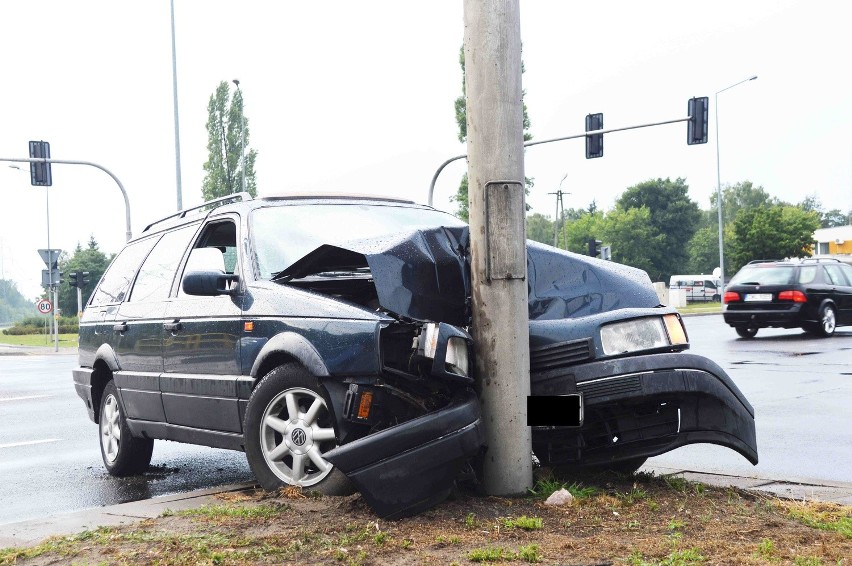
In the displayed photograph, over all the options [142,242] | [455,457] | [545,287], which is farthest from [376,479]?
[142,242]

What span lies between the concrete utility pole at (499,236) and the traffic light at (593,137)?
22.8 metres

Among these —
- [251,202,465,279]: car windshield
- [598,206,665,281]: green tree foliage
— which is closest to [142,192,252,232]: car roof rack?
[251,202,465,279]: car windshield

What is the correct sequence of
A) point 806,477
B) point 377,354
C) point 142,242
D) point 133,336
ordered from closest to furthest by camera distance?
point 377,354 → point 806,477 → point 133,336 → point 142,242

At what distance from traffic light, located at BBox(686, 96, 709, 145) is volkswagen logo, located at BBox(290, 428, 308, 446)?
2314 centimetres

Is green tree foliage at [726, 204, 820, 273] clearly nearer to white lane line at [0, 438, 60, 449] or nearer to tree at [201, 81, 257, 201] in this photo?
tree at [201, 81, 257, 201]

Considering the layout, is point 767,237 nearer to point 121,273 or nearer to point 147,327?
point 121,273

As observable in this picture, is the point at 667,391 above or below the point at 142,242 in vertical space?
below

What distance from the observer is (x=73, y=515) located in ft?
16.7

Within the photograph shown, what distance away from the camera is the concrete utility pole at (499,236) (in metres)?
4.97

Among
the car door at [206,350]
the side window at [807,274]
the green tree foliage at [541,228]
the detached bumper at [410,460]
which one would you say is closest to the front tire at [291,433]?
the car door at [206,350]

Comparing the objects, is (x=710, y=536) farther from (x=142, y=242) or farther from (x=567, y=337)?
(x=142, y=242)

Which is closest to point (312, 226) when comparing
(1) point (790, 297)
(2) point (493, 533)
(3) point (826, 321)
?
(2) point (493, 533)

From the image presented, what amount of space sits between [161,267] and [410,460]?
3310 mm

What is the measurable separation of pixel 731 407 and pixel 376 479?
76.5 inches
